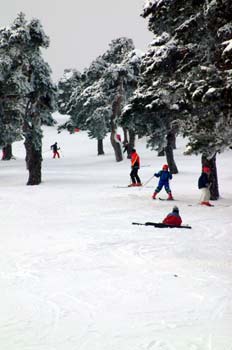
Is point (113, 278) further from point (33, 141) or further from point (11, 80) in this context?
point (11, 80)

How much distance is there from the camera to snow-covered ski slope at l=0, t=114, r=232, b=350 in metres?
4.98

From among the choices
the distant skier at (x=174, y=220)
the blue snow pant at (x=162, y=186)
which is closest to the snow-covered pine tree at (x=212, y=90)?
the blue snow pant at (x=162, y=186)

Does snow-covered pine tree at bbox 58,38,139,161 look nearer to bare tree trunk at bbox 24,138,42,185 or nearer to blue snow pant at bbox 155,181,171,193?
bare tree trunk at bbox 24,138,42,185

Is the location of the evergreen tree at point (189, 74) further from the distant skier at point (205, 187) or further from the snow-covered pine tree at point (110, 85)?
the snow-covered pine tree at point (110, 85)

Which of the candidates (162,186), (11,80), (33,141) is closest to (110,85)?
(11,80)

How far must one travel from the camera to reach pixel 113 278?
7.18 meters

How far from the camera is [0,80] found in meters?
23.0

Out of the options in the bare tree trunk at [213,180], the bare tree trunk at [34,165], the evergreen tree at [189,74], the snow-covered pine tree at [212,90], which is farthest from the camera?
the bare tree trunk at [34,165]

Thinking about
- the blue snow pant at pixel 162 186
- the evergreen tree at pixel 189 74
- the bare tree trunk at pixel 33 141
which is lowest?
the blue snow pant at pixel 162 186

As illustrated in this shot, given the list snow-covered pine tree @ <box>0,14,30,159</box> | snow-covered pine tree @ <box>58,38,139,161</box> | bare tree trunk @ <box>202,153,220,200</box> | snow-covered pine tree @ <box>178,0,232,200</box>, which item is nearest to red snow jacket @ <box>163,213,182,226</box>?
snow-covered pine tree @ <box>178,0,232,200</box>

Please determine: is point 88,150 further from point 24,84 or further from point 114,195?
point 114,195

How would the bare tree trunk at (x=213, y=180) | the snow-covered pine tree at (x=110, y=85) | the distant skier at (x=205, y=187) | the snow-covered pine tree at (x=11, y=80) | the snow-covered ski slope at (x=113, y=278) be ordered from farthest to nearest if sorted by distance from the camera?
1. the snow-covered pine tree at (x=110, y=85)
2. the snow-covered pine tree at (x=11, y=80)
3. the bare tree trunk at (x=213, y=180)
4. the distant skier at (x=205, y=187)
5. the snow-covered ski slope at (x=113, y=278)

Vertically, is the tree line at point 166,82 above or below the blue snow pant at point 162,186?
above

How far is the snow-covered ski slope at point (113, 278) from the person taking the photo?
498cm
